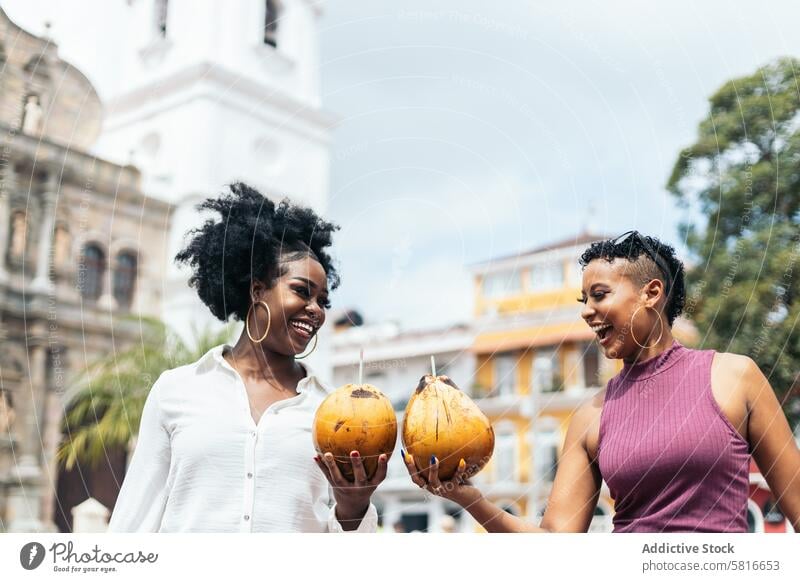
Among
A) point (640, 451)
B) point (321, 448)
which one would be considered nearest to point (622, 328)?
point (640, 451)

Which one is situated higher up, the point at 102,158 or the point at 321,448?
the point at 102,158

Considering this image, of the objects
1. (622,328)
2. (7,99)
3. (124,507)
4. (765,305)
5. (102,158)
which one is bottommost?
(124,507)

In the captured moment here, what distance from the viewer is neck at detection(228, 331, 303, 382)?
4.15 metres

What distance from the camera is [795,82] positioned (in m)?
4.84

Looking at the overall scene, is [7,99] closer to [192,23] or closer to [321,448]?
[192,23]

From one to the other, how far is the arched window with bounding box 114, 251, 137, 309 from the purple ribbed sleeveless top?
2053cm

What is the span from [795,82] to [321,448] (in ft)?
9.51

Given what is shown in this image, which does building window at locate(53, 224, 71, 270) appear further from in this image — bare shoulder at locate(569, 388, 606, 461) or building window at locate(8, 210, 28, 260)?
bare shoulder at locate(569, 388, 606, 461)

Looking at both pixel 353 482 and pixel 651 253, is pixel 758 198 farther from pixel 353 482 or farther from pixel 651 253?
pixel 353 482

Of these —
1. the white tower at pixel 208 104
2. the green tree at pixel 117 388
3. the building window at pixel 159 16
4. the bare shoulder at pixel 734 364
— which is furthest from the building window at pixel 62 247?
the bare shoulder at pixel 734 364

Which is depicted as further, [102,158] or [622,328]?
[102,158]

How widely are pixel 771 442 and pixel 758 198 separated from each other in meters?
1.65

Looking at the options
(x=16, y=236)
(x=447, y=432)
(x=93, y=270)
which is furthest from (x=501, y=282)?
(x=93, y=270)

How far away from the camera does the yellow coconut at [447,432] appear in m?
3.23
